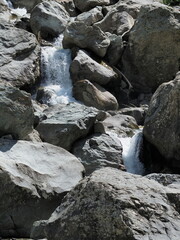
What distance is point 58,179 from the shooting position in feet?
32.0

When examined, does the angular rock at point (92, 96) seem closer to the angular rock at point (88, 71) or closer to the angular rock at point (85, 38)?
the angular rock at point (88, 71)

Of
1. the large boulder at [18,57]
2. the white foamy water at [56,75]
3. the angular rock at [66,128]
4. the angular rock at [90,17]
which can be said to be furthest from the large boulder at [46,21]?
the angular rock at [66,128]

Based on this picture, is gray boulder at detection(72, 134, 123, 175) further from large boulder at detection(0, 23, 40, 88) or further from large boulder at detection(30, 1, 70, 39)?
large boulder at detection(30, 1, 70, 39)

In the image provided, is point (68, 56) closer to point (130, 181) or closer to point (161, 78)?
point (161, 78)

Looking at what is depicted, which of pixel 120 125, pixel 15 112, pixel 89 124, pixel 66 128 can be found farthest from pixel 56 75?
pixel 15 112

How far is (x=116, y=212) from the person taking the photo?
18.8 feet

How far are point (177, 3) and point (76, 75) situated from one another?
1455 centimetres

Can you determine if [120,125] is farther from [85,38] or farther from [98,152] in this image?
[85,38]

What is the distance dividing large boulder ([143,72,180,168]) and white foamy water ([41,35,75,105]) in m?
6.64

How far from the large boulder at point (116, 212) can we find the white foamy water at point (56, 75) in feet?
50.2

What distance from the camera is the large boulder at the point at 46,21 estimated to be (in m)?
25.8

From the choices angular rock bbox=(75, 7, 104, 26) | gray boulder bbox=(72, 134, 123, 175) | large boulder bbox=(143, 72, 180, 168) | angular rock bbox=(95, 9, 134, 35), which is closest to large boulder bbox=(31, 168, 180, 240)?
gray boulder bbox=(72, 134, 123, 175)

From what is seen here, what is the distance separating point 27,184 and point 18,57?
13762 mm

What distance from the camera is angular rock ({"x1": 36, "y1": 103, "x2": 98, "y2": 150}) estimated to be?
14.8 meters
